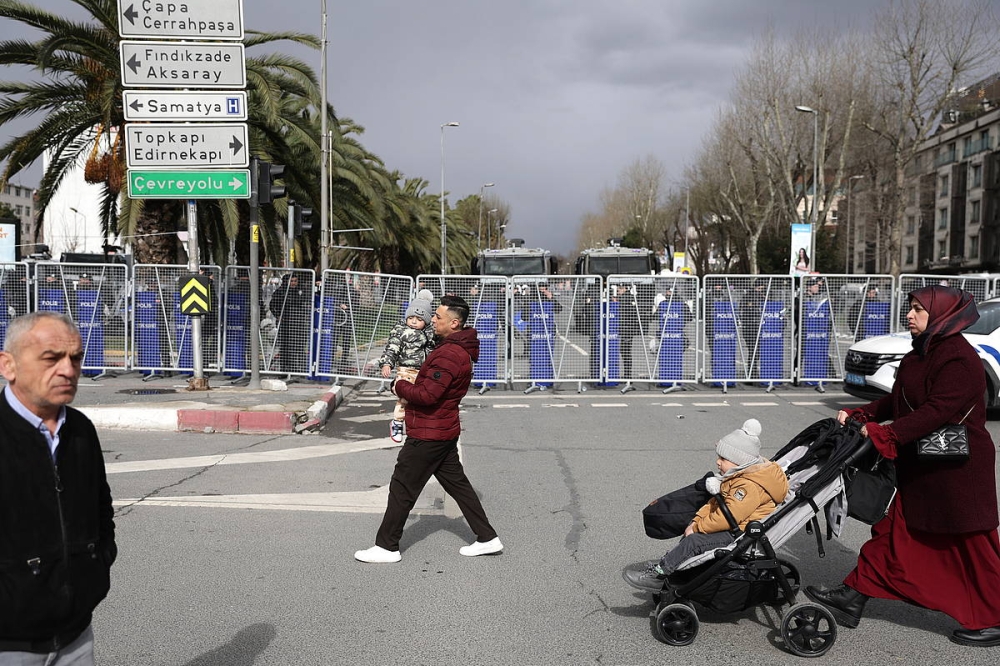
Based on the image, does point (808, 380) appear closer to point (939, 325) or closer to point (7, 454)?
point (939, 325)

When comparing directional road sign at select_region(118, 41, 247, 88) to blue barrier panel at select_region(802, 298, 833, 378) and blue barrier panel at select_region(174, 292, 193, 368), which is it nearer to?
blue barrier panel at select_region(174, 292, 193, 368)

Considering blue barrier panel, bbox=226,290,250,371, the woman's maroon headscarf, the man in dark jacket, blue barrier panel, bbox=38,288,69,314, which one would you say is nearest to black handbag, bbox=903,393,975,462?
the woman's maroon headscarf

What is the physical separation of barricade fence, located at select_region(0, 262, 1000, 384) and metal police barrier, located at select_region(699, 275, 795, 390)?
2 cm

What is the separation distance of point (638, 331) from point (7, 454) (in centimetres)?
1359

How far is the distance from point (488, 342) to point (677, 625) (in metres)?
11.3

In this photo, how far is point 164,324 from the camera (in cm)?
1549

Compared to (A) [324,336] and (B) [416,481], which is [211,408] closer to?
(A) [324,336]

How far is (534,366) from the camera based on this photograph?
51.3ft

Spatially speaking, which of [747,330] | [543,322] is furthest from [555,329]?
[747,330]

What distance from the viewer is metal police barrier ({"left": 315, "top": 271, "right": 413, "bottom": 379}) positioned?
49.3 ft

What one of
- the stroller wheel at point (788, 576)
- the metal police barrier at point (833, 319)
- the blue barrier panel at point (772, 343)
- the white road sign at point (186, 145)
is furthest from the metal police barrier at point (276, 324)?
the stroller wheel at point (788, 576)

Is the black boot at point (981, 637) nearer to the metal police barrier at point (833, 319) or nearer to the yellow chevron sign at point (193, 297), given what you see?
the yellow chevron sign at point (193, 297)

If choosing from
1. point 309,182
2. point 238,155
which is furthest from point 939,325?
point 309,182

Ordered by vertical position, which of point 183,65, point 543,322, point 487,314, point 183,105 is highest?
point 183,65
